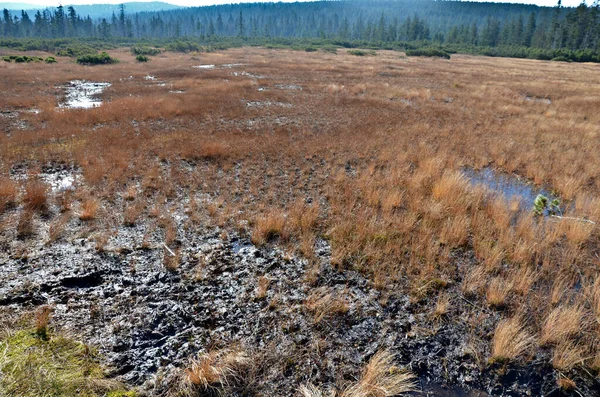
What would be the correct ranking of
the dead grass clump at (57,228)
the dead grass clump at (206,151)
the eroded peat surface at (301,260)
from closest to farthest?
1. the eroded peat surface at (301,260)
2. the dead grass clump at (57,228)
3. the dead grass clump at (206,151)

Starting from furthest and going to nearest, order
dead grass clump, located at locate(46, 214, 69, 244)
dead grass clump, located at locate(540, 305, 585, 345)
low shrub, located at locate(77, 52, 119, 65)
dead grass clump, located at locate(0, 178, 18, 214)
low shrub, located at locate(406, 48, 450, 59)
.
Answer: low shrub, located at locate(406, 48, 450, 59)
low shrub, located at locate(77, 52, 119, 65)
dead grass clump, located at locate(0, 178, 18, 214)
dead grass clump, located at locate(46, 214, 69, 244)
dead grass clump, located at locate(540, 305, 585, 345)

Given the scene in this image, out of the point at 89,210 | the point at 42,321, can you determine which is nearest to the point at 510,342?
the point at 42,321

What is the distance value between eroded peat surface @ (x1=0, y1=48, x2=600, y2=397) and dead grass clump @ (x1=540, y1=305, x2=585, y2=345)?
3 centimetres

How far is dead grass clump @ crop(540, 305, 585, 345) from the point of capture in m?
4.36

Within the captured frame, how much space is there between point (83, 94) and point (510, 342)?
28.0 metres

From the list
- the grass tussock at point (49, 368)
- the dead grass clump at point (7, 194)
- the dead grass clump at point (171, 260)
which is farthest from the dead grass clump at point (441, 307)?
the dead grass clump at point (7, 194)

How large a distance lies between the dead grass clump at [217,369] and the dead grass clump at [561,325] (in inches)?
160

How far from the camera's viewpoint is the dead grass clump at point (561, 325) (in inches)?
172

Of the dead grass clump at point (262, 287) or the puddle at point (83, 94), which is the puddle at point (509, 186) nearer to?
the dead grass clump at point (262, 287)

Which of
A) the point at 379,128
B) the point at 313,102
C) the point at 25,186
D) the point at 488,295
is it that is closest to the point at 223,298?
the point at 488,295

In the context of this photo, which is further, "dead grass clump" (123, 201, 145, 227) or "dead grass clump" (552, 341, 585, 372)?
"dead grass clump" (123, 201, 145, 227)

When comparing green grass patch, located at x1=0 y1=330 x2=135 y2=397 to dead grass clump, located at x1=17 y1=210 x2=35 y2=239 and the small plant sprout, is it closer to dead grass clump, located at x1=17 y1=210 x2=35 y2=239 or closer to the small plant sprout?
dead grass clump, located at x1=17 y1=210 x2=35 y2=239

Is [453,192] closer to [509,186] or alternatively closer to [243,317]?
[509,186]

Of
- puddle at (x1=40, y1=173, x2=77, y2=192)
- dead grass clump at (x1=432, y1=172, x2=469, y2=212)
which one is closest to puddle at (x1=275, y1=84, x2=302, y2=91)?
dead grass clump at (x1=432, y1=172, x2=469, y2=212)
